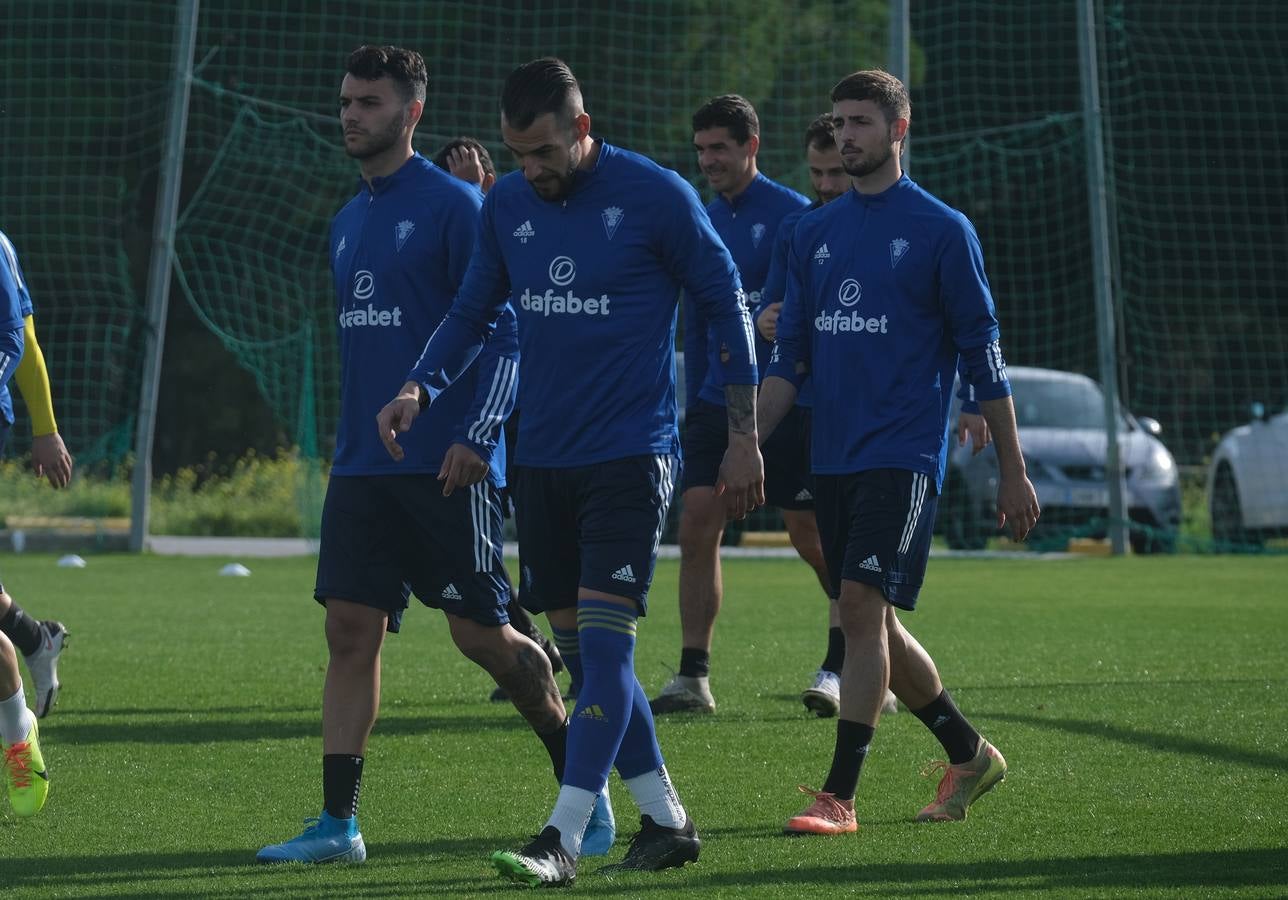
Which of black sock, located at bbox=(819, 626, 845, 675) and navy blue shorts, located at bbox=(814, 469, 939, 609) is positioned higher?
navy blue shorts, located at bbox=(814, 469, 939, 609)

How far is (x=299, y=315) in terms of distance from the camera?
1030 inches

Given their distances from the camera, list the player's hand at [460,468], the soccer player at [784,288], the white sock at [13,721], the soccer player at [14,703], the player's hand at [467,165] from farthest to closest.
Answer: the player's hand at [467,165] → the soccer player at [784,288] → the white sock at [13,721] → the soccer player at [14,703] → the player's hand at [460,468]

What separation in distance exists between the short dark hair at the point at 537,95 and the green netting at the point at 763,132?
16.3 metres

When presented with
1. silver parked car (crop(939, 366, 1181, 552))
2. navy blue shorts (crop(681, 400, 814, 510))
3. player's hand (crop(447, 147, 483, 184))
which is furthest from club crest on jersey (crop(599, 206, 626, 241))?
silver parked car (crop(939, 366, 1181, 552))

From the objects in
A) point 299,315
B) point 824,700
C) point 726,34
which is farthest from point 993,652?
point 299,315

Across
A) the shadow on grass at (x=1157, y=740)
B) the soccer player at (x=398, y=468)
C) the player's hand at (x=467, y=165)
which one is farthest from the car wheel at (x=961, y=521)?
the soccer player at (x=398, y=468)

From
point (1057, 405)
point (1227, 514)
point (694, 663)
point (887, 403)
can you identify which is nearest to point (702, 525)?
point (694, 663)

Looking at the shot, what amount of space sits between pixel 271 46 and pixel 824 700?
65.1ft

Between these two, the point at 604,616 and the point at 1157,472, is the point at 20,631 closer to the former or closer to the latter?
the point at 604,616

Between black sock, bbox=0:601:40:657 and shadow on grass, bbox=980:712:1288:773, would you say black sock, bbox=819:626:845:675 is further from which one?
black sock, bbox=0:601:40:657

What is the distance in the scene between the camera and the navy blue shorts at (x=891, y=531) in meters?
5.54

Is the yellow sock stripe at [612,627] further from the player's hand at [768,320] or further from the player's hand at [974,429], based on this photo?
the player's hand at [768,320]

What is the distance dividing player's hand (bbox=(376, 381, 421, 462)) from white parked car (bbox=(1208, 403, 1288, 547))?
14.9 m

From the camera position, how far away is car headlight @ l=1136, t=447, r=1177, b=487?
18.9 meters
